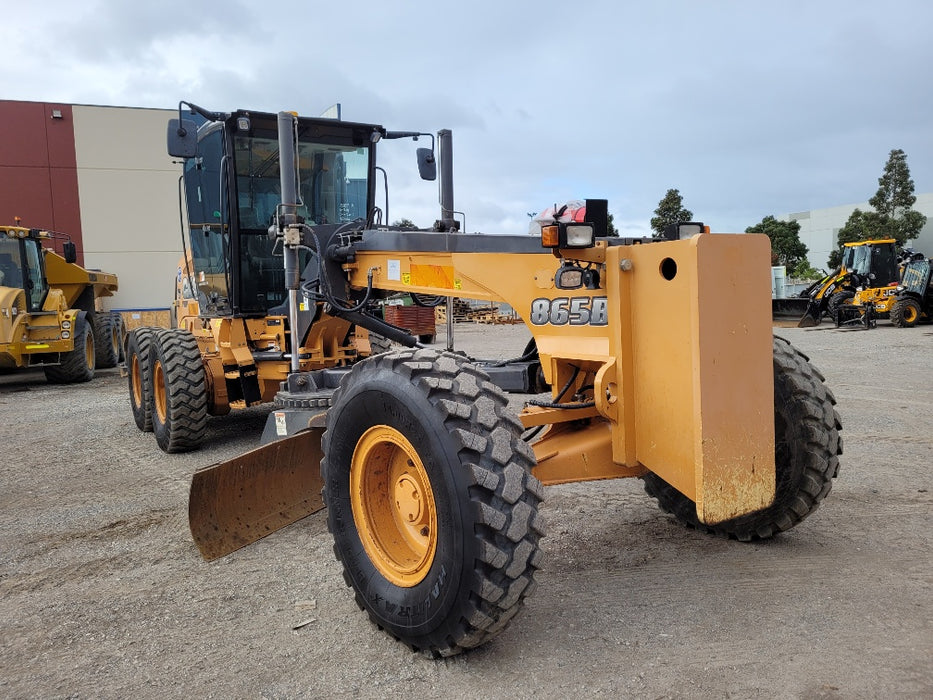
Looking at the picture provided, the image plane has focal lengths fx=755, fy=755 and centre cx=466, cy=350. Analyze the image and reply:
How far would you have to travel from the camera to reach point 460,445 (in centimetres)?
278

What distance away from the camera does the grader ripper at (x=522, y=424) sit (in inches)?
111

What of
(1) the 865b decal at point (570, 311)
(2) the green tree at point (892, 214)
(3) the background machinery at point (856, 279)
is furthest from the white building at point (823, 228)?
(1) the 865b decal at point (570, 311)

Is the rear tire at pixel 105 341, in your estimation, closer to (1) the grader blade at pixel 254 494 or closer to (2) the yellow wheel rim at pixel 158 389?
(2) the yellow wheel rim at pixel 158 389

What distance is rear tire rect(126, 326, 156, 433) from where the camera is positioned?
7559 millimetres

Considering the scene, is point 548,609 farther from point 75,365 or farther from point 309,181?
point 75,365

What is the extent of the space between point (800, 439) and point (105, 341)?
1547 cm

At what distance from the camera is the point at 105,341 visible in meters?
16.1

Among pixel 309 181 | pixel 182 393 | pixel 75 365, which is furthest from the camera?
pixel 75 365

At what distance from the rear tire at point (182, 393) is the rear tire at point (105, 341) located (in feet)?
33.0

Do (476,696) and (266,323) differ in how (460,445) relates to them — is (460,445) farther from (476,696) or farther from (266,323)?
(266,323)

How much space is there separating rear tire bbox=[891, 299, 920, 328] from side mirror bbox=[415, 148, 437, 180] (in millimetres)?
17600

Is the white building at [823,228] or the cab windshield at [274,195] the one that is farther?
the white building at [823,228]

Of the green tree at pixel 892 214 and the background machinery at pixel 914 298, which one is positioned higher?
the green tree at pixel 892 214

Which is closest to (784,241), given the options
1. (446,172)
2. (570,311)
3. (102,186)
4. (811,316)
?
(811,316)
